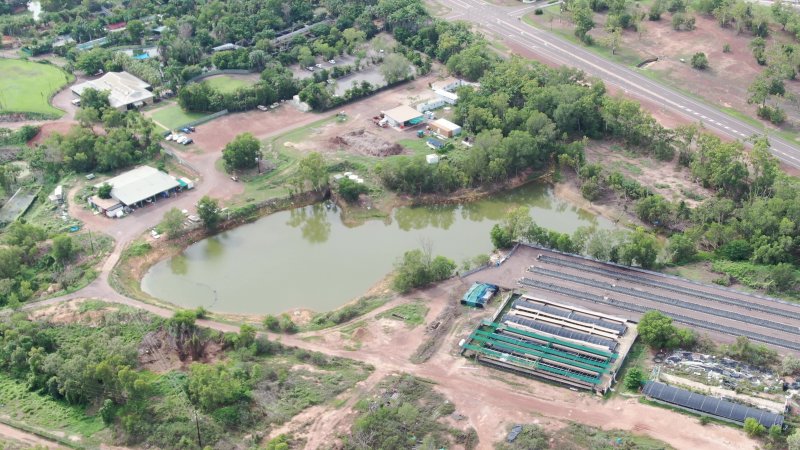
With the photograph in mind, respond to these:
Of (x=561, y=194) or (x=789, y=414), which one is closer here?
(x=789, y=414)

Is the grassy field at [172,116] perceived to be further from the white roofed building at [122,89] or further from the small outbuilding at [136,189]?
the small outbuilding at [136,189]

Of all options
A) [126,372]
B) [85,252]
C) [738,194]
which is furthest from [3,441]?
[738,194]

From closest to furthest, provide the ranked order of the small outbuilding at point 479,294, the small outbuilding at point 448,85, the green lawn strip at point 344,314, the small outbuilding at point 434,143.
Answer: the green lawn strip at point 344,314, the small outbuilding at point 479,294, the small outbuilding at point 434,143, the small outbuilding at point 448,85

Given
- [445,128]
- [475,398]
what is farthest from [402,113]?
[475,398]

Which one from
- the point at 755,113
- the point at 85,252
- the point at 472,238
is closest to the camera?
the point at 85,252

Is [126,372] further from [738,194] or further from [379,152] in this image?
[738,194]

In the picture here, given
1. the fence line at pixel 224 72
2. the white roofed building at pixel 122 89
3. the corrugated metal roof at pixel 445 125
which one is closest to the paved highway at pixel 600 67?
the corrugated metal roof at pixel 445 125

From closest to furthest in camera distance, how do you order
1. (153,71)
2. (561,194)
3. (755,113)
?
(561,194) < (755,113) < (153,71)

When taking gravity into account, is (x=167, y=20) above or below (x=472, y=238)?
above
